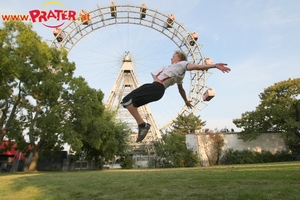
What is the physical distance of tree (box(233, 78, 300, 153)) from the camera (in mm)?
31906

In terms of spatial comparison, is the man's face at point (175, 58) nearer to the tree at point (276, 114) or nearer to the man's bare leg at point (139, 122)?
the man's bare leg at point (139, 122)

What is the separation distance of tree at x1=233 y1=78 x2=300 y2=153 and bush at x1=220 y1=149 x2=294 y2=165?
6.48 feet

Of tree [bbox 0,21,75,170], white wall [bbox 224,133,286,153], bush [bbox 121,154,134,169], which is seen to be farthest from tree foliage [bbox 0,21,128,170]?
white wall [bbox 224,133,286,153]

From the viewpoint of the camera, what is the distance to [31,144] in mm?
24578

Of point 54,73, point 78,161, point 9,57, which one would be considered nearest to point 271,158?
point 78,161

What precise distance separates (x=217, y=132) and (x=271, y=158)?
22.1 ft

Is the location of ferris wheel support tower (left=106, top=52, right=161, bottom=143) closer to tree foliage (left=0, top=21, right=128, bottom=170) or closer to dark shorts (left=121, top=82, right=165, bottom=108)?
tree foliage (left=0, top=21, right=128, bottom=170)

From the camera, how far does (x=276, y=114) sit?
3228 cm

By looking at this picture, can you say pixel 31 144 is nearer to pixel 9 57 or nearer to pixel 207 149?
pixel 9 57

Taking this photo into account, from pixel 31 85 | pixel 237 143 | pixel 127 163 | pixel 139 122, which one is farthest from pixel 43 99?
pixel 237 143

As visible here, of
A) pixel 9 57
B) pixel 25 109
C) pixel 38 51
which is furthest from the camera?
pixel 25 109

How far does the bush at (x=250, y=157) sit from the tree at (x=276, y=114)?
6.48 feet

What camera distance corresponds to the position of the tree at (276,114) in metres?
31.9

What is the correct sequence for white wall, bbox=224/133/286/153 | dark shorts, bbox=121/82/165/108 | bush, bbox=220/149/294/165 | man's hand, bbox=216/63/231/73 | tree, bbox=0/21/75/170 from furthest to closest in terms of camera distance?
white wall, bbox=224/133/286/153 < bush, bbox=220/149/294/165 < tree, bbox=0/21/75/170 < dark shorts, bbox=121/82/165/108 < man's hand, bbox=216/63/231/73
